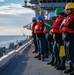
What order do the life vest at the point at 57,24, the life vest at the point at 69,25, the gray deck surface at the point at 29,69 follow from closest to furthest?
the life vest at the point at 69,25 → the gray deck surface at the point at 29,69 → the life vest at the point at 57,24

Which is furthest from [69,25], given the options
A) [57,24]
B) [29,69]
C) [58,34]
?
[29,69]

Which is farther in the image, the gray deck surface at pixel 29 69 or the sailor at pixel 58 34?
the sailor at pixel 58 34

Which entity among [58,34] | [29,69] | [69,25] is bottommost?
[29,69]

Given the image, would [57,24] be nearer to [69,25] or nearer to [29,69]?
[69,25]

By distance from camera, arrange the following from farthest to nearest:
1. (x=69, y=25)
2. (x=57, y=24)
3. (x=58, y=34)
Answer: (x=58, y=34)
(x=57, y=24)
(x=69, y=25)

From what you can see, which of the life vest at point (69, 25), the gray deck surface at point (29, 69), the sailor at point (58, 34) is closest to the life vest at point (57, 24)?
the sailor at point (58, 34)

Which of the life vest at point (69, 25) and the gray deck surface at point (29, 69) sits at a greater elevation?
the life vest at point (69, 25)

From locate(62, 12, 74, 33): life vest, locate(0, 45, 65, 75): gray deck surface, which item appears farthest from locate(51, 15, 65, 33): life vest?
locate(62, 12, 74, 33): life vest

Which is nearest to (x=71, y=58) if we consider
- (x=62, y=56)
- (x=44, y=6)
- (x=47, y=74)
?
(x=47, y=74)

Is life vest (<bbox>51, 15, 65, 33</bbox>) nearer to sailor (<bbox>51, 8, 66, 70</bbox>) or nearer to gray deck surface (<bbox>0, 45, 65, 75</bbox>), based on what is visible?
sailor (<bbox>51, 8, 66, 70</bbox>)

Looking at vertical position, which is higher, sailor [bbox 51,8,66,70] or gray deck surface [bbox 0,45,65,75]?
sailor [bbox 51,8,66,70]

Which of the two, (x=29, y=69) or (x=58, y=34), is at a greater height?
(x=58, y=34)

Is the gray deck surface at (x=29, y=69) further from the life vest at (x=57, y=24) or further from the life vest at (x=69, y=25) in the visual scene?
the life vest at (x=69, y=25)

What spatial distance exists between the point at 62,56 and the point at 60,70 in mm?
436
